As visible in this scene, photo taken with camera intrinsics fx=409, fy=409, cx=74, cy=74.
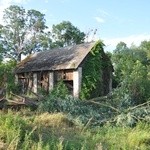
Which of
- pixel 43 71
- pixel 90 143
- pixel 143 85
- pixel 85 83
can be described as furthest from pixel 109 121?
pixel 43 71

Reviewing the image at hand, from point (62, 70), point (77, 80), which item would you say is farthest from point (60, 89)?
point (62, 70)

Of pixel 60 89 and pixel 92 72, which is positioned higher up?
pixel 92 72

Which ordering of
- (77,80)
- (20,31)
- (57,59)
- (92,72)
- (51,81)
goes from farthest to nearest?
1. (20,31)
2. (57,59)
3. (51,81)
4. (92,72)
5. (77,80)

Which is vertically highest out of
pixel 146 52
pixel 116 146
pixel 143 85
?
pixel 146 52

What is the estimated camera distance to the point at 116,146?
39.7 feet

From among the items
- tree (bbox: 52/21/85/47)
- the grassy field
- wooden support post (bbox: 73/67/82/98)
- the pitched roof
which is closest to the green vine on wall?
wooden support post (bbox: 73/67/82/98)

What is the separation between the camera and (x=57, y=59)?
110 feet

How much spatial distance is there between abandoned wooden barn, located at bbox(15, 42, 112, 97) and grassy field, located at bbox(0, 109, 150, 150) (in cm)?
1270

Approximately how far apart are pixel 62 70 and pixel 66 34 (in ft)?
85.2

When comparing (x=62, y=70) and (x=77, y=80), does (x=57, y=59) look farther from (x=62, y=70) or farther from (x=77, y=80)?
(x=77, y=80)

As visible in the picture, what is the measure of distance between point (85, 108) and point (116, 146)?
8462mm

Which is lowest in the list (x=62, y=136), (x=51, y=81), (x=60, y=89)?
(x=62, y=136)

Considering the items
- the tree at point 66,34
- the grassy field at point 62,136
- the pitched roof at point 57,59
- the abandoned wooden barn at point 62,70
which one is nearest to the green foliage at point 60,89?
the abandoned wooden barn at point 62,70

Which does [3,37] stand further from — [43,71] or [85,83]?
[85,83]
